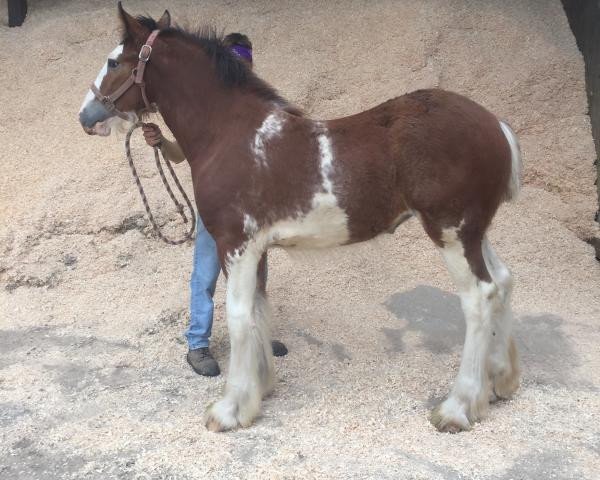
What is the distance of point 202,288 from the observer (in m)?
3.65

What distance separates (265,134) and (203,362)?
4.55ft

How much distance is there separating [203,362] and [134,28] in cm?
180

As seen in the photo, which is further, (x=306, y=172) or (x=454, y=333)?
(x=454, y=333)

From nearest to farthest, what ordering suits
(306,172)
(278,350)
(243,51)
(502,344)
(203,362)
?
1. (306,172)
2. (502,344)
3. (243,51)
4. (203,362)
5. (278,350)

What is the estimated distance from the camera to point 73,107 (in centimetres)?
580

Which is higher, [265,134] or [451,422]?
[265,134]

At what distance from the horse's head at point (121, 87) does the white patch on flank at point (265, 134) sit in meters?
0.61

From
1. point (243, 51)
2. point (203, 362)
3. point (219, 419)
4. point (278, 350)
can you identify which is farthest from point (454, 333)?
point (243, 51)

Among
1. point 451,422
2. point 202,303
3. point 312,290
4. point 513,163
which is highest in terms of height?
point 513,163

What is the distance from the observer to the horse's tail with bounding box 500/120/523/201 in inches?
118

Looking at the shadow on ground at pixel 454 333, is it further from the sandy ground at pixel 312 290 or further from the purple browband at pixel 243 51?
the purple browband at pixel 243 51

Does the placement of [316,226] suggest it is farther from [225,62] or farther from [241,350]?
[225,62]

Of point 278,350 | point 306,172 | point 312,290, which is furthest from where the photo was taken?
point 312,290

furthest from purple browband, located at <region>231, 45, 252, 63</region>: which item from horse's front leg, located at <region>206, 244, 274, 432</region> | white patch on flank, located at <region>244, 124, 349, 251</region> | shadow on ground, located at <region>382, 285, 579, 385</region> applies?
shadow on ground, located at <region>382, 285, 579, 385</region>
